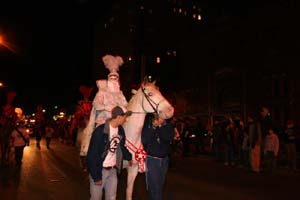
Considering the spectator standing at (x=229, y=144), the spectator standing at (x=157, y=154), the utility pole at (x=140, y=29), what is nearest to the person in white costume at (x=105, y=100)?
the spectator standing at (x=157, y=154)

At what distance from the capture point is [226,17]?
3472cm

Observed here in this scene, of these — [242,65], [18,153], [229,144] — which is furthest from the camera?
[242,65]

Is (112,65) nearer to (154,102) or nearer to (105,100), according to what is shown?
(105,100)

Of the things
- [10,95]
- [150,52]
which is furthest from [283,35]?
[150,52]

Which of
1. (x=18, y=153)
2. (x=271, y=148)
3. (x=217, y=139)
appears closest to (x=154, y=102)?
(x=271, y=148)

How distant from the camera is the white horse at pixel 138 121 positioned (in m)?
6.84

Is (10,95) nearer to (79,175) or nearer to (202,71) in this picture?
(79,175)

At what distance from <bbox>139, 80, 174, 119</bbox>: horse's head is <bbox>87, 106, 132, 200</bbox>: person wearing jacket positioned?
1017 millimetres

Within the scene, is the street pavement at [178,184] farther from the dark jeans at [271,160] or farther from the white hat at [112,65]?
the white hat at [112,65]

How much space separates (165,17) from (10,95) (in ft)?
168

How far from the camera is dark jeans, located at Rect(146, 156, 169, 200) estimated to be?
256 inches

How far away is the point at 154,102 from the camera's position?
22.3 ft

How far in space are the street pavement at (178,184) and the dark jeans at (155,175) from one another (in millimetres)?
2945

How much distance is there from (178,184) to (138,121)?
5.14 metres
